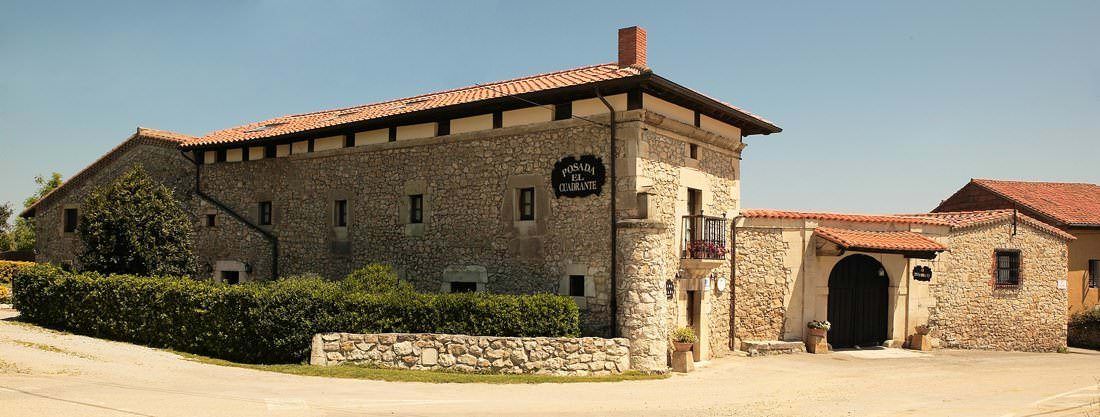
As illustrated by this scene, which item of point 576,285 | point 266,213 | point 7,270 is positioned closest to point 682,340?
point 576,285

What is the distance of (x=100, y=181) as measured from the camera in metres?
27.3

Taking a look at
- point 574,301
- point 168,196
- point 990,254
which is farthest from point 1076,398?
point 168,196

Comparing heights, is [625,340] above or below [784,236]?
below

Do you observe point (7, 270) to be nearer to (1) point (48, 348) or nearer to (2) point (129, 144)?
(2) point (129, 144)

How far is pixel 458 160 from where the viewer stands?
1880cm

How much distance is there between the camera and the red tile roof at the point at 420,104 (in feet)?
56.1

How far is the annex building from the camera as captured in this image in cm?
1622

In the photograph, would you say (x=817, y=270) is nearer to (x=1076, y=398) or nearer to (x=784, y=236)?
(x=784, y=236)

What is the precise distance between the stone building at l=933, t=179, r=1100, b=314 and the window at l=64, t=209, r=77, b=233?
3354 cm

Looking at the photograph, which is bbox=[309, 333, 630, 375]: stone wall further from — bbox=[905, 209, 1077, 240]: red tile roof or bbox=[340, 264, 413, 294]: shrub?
bbox=[905, 209, 1077, 240]: red tile roof

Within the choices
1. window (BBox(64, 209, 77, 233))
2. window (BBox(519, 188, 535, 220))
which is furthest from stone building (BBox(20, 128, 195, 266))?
window (BBox(519, 188, 535, 220))

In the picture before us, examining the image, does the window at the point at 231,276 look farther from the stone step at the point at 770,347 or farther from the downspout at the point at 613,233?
the stone step at the point at 770,347

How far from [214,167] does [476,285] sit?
11.9 metres

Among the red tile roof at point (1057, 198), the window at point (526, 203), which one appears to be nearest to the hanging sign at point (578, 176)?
the window at point (526, 203)
